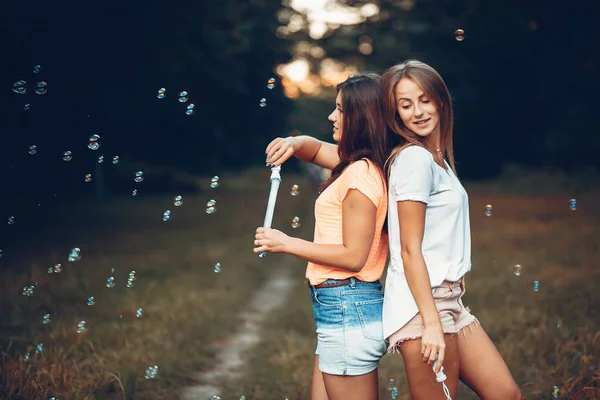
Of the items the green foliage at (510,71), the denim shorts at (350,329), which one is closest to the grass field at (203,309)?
the denim shorts at (350,329)

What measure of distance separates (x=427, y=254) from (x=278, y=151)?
2.52 feet

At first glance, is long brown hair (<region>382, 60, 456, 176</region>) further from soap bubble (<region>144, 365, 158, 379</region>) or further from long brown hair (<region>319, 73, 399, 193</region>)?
soap bubble (<region>144, 365, 158, 379</region>)

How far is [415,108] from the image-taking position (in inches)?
103

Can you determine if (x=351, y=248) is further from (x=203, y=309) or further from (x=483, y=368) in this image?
(x=203, y=309)

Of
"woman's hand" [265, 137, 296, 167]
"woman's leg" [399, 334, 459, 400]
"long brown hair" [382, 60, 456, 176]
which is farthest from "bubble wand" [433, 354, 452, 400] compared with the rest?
"woman's hand" [265, 137, 296, 167]

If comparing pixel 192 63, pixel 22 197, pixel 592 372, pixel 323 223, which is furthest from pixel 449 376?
pixel 192 63

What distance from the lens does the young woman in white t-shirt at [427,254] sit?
96.3 inches

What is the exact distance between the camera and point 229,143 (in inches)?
1056

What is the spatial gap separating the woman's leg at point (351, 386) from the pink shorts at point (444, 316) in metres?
0.14

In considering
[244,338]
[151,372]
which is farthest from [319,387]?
[244,338]

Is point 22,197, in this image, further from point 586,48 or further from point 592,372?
point 586,48

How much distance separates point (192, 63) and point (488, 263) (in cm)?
1341

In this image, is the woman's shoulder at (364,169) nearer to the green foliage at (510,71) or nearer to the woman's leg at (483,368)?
the woman's leg at (483,368)

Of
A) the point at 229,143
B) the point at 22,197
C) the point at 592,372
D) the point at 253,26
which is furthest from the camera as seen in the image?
the point at 229,143
